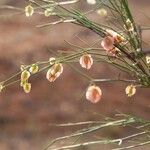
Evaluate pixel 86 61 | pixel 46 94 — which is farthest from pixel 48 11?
pixel 46 94

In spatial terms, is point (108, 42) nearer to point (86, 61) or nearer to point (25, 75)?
point (86, 61)

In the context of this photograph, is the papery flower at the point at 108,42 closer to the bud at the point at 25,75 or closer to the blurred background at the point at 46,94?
the bud at the point at 25,75

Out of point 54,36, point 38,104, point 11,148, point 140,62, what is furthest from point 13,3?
point 140,62

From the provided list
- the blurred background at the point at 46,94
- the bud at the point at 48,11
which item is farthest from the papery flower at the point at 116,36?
the blurred background at the point at 46,94

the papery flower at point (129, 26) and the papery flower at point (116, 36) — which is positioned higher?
the papery flower at point (129, 26)

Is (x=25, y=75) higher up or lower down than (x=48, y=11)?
lower down

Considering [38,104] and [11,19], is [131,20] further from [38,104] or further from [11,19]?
[11,19]

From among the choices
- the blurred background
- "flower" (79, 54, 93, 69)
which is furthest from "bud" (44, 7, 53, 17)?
the blurred background

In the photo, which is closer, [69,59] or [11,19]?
[69,59]

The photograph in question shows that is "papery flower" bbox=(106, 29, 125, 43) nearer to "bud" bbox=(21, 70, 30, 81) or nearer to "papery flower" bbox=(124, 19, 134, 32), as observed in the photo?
"papery flower" bbox=(124, 19, 134, 32)
